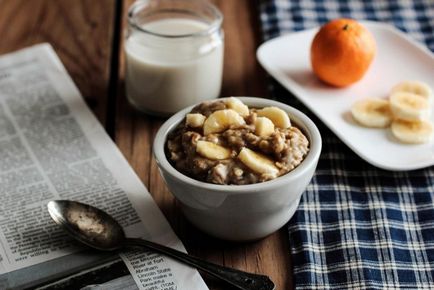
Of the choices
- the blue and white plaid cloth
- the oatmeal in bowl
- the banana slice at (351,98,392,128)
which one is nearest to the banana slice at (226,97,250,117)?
the oatmeal in bowl

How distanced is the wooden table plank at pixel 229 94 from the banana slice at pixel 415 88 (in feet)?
0.84

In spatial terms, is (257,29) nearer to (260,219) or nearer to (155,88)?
(155,88)

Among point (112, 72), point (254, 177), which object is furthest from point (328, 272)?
point (112, 72)

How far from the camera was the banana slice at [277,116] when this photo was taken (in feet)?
3.21

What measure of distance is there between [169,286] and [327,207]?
297mm

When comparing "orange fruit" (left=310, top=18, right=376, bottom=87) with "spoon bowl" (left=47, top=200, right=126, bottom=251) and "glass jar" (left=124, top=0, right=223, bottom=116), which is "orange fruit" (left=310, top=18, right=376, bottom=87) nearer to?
"glass jar" (left=124, top=0, right=223, bottom=116)

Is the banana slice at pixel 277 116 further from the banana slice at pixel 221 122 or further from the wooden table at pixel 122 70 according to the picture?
the wooden table at pixel 122 70

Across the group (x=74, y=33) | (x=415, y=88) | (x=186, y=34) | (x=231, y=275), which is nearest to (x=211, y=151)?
(x=231, y=275)

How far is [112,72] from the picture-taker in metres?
1.41

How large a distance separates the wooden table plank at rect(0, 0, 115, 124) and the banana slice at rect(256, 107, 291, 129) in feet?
1.38

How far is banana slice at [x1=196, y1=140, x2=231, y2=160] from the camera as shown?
3.02 ft

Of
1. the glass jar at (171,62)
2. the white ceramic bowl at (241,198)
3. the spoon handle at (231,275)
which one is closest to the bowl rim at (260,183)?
the white ceramic bowl at (241,198)

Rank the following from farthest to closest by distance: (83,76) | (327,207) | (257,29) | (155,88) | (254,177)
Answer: (257,29), (83,76), (155,88), (327,207), (254,177)

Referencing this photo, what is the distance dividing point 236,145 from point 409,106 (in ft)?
1.38
